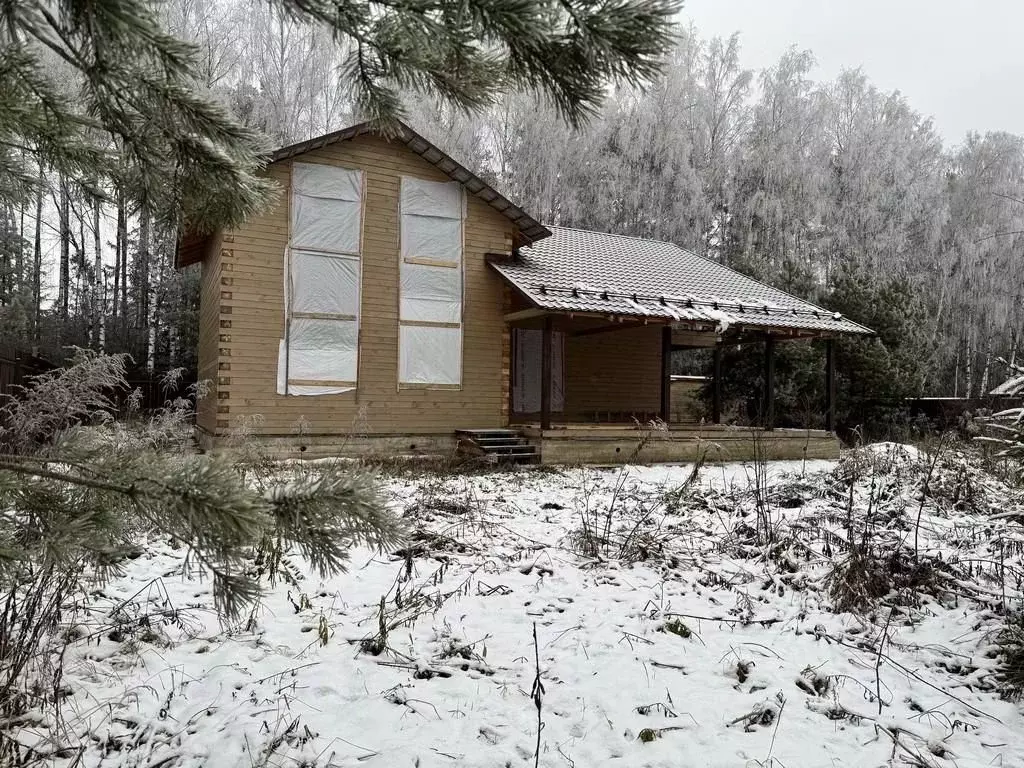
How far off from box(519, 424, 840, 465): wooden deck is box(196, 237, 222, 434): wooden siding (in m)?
5.23

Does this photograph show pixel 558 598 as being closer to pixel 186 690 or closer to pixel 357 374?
pixel 186 690

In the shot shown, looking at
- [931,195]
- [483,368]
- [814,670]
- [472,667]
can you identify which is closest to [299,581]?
[472,667]

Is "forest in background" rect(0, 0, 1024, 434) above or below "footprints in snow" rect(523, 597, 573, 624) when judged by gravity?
above

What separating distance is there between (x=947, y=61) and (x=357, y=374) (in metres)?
57.0

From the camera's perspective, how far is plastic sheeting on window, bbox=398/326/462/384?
11227mm

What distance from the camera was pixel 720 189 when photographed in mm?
26359

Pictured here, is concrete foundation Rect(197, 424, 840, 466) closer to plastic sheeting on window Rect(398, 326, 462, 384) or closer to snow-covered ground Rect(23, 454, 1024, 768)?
plastic sheeting on window Rect(398, 326, 462, 384)

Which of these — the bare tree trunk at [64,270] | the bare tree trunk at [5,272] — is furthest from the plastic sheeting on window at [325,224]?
the bare tree trunk at [64,270]

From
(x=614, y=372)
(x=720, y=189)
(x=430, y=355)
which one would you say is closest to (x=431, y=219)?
(x=430, y=355)

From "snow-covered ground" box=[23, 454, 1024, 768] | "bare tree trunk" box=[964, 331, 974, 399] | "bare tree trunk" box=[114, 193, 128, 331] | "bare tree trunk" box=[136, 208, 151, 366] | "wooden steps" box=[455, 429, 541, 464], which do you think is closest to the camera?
"snow-covered ground" box=[23, 454, 1024, 768]

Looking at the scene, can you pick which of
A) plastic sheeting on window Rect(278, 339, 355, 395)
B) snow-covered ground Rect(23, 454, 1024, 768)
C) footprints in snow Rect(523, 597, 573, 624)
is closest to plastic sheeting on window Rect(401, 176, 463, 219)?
plastic sheeting on window Rect(278, 339, 355, 395)

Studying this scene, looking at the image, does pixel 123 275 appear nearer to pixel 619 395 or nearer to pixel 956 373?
pixel 619 395

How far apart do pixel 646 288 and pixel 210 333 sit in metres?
8.14

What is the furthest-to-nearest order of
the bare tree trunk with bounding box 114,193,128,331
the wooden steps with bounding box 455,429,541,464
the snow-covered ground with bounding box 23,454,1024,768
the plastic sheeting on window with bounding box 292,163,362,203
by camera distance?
the bare tree trunk with bounding box 114,193,128,331, the wooden steps with bounding box 455,429,541,464, the plastic sheeting on window with bounding box 292,163,362,203, the snow-covered ground with bounding box 23,454,1024,768
